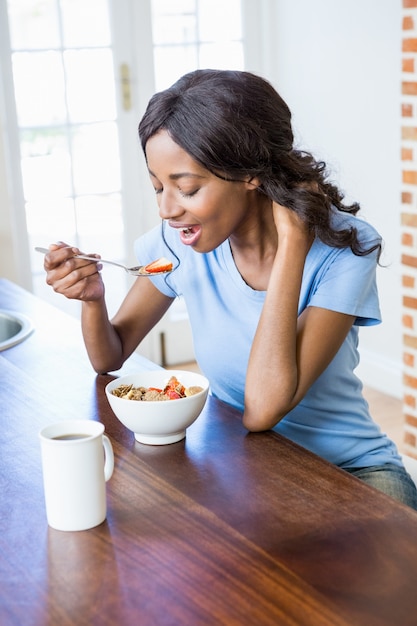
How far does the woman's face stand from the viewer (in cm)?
160

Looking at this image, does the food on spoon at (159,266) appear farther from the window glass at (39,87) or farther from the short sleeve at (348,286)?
the window glass at (39,87)

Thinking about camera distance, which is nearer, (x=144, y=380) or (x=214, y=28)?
(x=144, y=380)

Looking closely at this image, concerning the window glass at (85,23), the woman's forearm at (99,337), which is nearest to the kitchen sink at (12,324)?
the woman's forearm at (99,337)

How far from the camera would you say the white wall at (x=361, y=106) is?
11.8ft

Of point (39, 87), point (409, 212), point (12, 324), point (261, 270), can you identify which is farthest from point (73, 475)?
point (39, 87)

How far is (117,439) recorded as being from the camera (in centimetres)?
154

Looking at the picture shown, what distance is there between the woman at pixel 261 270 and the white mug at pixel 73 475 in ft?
1.28

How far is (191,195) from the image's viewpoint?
1.61 metres

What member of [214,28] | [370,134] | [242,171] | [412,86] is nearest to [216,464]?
[242,171]

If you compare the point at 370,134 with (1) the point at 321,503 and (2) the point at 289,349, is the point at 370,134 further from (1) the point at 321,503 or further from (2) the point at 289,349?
(1) the point at 321,503

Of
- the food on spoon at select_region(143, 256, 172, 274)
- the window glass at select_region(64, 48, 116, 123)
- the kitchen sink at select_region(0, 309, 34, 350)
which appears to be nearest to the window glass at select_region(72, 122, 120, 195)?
the window glass at select_region(64, 48, 116, 123)

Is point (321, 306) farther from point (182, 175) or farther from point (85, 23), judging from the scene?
point (85, 23)

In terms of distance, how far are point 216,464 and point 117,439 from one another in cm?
20

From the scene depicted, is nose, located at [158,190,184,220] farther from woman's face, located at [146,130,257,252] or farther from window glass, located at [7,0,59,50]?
window glass, located at [7,0,59,50]
